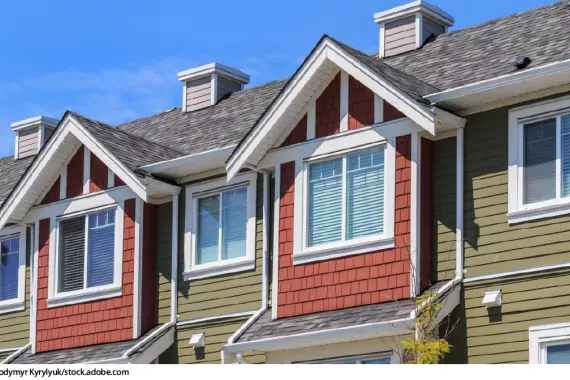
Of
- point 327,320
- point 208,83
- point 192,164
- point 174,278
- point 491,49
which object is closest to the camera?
point 327,320

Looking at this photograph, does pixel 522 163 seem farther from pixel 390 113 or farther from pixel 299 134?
pixel 299 134

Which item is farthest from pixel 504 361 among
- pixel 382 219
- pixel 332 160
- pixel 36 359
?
pixel 36 359

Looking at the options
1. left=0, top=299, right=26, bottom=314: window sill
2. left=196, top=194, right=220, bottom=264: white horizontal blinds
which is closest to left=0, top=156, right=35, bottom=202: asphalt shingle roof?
left=0, top=299, right=26, bottom=314: window sill

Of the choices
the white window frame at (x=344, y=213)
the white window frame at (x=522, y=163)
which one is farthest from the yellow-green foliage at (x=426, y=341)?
the white window frame at (x=522, y=163)

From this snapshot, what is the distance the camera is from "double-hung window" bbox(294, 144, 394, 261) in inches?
819

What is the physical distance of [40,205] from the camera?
25938 millimetres

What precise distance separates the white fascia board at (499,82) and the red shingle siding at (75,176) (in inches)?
307

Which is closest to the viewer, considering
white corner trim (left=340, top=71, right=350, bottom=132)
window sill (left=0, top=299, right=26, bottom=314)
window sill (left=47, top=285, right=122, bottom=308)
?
white corner trim (left=340, top=71, right=350, bottom=132)

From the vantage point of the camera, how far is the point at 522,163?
19.8m

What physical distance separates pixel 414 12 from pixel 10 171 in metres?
10.5

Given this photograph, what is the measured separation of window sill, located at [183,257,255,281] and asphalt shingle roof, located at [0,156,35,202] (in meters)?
6.25

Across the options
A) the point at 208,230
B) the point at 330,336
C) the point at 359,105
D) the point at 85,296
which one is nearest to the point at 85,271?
the point at 85,296

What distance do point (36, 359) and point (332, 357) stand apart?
6.80 metres

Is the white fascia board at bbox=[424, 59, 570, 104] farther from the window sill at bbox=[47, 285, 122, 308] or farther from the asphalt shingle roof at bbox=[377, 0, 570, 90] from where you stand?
the window sill at bbox=[47, 285, 122, 308]
